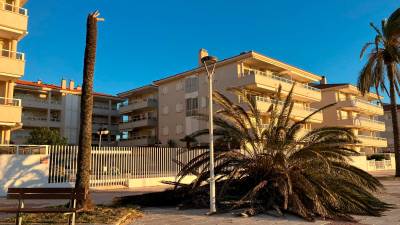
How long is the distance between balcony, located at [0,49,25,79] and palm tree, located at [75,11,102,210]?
16.4 metres

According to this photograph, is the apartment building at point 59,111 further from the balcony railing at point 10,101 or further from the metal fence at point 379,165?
the metal fence at point 379,165

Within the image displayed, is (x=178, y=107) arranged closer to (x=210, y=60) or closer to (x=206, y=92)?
(x=206, y=92)

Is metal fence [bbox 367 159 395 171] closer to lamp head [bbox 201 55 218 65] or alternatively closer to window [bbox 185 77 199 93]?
window [bbox 185 77 199 93]

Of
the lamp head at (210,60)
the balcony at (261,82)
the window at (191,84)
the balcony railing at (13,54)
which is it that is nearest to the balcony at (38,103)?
the window at (191,84)

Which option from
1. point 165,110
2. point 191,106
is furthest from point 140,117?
point 191,106

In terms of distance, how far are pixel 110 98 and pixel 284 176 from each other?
5546 cm

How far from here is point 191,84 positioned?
153ft

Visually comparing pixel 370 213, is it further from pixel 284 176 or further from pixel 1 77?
pixel 1 77

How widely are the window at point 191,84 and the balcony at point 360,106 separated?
20478 mm

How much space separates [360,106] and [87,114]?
51.2 metres

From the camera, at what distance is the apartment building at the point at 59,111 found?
53.7m

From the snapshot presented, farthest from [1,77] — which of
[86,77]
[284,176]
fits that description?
[284,176]

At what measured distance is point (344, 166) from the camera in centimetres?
1190

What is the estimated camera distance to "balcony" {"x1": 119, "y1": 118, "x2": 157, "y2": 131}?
52938 millimetres
